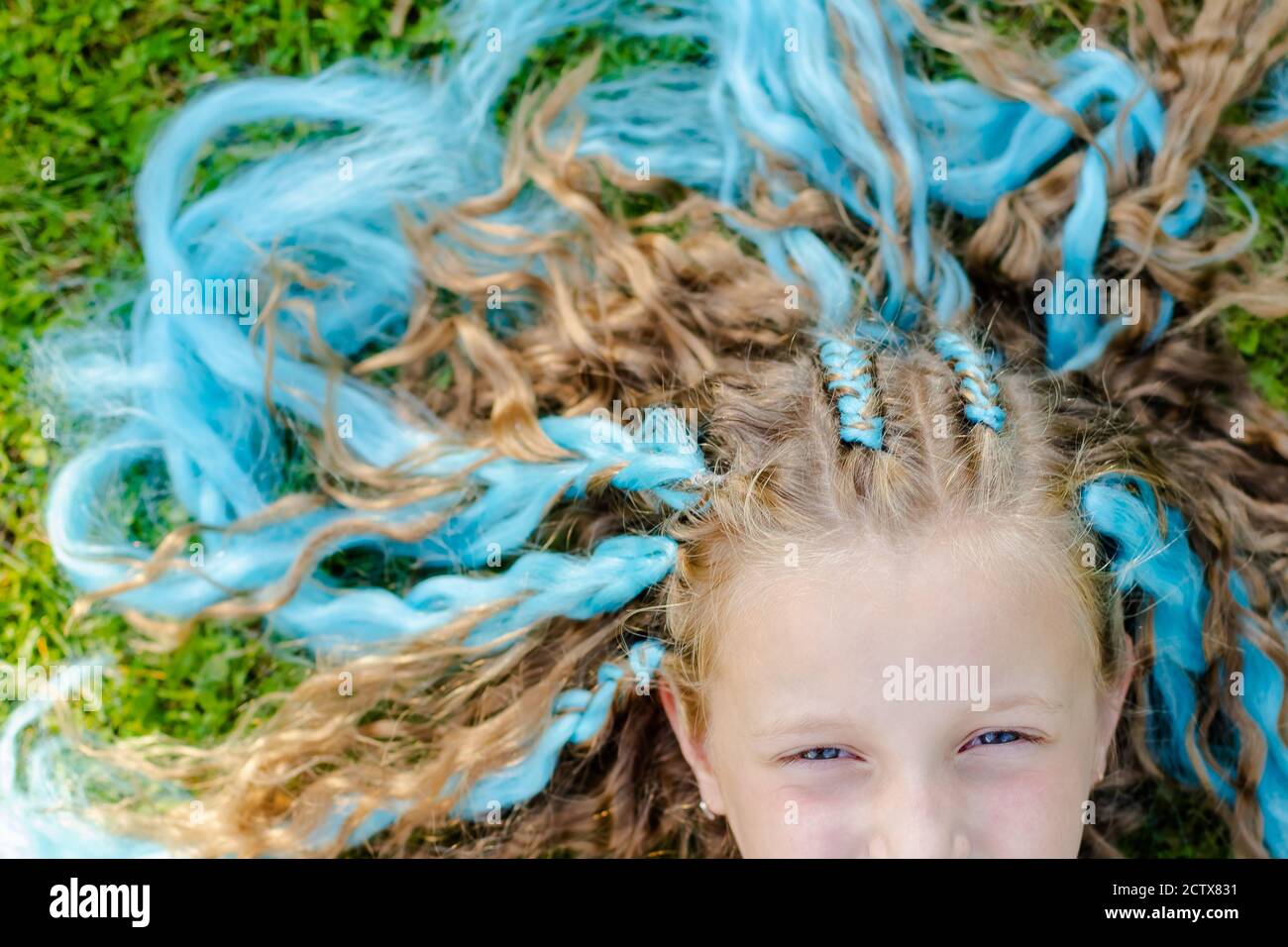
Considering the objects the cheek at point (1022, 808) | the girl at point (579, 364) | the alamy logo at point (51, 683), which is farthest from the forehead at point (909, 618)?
the alamy logo at point (51, 683)

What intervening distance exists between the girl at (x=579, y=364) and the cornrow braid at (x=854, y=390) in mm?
58

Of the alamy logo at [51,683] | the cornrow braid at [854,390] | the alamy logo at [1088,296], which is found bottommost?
the alamy logo at [51,683]

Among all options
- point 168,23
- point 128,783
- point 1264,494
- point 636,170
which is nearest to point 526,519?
point 636,170

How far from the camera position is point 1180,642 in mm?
1853

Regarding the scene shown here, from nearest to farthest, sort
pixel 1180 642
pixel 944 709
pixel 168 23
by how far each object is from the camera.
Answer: pixel 944 709 < pixel 1180 642 < pixel 168 23

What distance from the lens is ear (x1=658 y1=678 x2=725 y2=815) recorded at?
1745 millimetres

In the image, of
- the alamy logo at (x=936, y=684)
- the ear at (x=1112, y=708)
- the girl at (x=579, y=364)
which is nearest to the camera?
the alamy logo at (x=936, y=684)

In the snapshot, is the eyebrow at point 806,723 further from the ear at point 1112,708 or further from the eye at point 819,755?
the ear at point 1112,708

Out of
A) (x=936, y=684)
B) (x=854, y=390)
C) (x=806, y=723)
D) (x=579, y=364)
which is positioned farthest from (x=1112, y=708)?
(x=579, y=364)

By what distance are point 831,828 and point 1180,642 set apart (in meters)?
0.64

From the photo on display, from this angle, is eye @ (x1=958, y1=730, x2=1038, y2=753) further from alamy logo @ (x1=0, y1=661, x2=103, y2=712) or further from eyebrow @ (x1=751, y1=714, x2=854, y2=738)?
alamy logo @ (x1=0, y1=661, x2=103, y2=712)

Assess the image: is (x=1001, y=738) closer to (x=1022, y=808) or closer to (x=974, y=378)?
(x=1022, y=808)

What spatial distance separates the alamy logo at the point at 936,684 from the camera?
155cm
